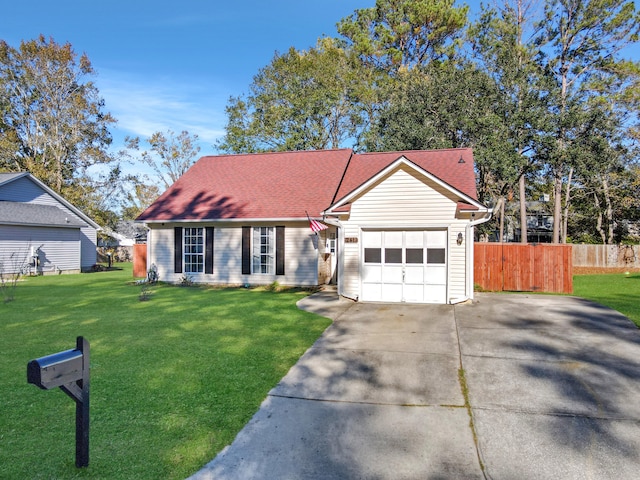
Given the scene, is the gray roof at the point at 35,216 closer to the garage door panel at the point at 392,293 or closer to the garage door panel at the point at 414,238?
the garage door panel at the point at 392,293

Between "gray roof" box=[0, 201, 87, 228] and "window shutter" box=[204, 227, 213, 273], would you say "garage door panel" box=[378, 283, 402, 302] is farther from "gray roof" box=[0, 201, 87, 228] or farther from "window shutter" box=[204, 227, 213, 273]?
"gray roof" box=[0, 201, 87, 228]

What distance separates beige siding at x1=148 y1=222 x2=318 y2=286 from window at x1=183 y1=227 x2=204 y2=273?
0.84 ft

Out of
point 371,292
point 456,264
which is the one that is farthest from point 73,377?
point 456,264

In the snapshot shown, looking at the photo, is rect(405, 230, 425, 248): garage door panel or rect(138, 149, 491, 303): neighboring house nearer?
rect(138, 149, 491, 303): neighboring house

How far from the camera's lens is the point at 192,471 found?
3635 millimetres

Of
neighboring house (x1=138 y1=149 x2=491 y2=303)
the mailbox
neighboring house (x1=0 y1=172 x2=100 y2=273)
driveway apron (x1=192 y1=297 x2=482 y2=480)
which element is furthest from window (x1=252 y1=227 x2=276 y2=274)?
neighboring house (x1=0 y1=172 x2=100 y2=273)

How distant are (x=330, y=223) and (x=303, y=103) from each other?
19.1m

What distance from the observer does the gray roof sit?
20641 mm

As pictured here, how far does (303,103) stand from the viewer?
29578 mm

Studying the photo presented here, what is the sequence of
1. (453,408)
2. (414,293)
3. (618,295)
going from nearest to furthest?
(453,408) < (414,293) < (618,295)

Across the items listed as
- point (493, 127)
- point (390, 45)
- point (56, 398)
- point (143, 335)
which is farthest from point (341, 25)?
point (56, 398)

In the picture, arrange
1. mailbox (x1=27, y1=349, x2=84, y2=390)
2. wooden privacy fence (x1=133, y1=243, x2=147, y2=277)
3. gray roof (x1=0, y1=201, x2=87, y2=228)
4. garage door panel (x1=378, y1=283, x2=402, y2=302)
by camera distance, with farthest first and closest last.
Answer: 1. gray roof (x1=0, y1=201, x2=87, y2=228)
2. wooden privacy fence (x1=133, y1=243, x2=147, y2=277)
3. garage door panel (x1=378, y1=283, x2=402, y2=302)
4. mailbox (x1=27, y1=349, x2=84, y2=390)

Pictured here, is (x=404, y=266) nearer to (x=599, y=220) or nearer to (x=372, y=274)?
(x=372, y=274)

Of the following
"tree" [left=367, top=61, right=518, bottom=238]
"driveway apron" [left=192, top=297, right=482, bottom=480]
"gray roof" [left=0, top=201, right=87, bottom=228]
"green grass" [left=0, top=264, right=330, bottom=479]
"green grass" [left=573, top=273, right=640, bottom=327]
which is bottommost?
"driveway apron" [left=192, top=297, right=482, bottom=480]
